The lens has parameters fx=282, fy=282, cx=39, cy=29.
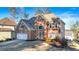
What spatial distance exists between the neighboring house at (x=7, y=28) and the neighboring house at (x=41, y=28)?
0.06m

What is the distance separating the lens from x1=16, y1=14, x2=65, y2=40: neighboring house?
2.87 m

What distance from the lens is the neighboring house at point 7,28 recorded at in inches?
112

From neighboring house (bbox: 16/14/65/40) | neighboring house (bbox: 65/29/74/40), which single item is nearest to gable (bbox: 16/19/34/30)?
neighboring house (bbox: 16/14/65/40)

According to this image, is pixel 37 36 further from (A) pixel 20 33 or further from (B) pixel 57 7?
(B) pixel 57 7

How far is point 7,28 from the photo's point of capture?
2865 millimetres

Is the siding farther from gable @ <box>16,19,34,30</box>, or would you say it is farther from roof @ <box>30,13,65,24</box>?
roof @ <box>30,13,65,24</box>

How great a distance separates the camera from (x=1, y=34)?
2.86 meters

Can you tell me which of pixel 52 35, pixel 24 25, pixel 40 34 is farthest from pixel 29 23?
pixel 52 35

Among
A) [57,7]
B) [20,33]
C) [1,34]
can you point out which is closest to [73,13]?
[57,7]

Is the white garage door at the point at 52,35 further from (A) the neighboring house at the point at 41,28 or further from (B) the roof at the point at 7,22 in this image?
(B) the roof at the point at 7,22

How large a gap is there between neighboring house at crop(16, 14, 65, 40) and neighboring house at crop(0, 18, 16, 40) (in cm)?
6

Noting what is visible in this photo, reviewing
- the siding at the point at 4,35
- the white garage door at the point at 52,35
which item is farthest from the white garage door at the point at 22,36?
the white garage door at the point at 52,35
